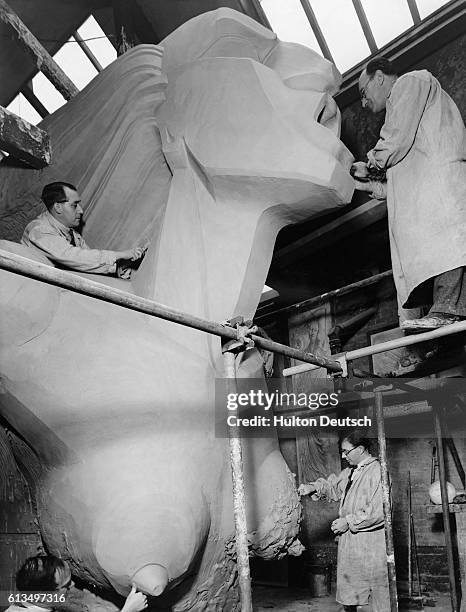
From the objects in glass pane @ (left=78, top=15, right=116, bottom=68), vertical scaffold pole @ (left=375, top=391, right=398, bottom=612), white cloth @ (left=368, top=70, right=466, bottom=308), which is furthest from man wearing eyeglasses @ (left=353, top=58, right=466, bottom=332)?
glass pane @ (left=78, top=15, right=116, bottom=68)

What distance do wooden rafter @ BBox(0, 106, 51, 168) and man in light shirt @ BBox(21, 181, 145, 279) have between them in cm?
40

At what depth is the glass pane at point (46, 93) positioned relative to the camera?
980cm

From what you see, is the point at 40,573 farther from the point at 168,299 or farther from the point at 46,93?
the point at 46,93

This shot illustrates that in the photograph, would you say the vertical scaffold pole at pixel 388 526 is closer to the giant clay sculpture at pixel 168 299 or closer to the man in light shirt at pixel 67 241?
the giant clay sculpture at pixel 168 299

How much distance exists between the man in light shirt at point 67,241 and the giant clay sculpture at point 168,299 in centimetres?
12

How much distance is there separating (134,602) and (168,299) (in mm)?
1426

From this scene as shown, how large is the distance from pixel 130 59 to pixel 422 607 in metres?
4.49

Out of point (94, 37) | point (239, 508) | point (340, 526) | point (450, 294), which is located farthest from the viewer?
point (94, 37)

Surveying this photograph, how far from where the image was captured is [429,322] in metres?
3.14

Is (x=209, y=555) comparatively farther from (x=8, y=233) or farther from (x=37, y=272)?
(x=8, y=233)

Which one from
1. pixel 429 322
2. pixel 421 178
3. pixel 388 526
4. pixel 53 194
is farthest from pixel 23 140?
pixel 388 526

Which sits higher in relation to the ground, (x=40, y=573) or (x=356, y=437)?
(x=356, y=437)

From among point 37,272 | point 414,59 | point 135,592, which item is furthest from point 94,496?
point 414,59

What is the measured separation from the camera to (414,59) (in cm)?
687
